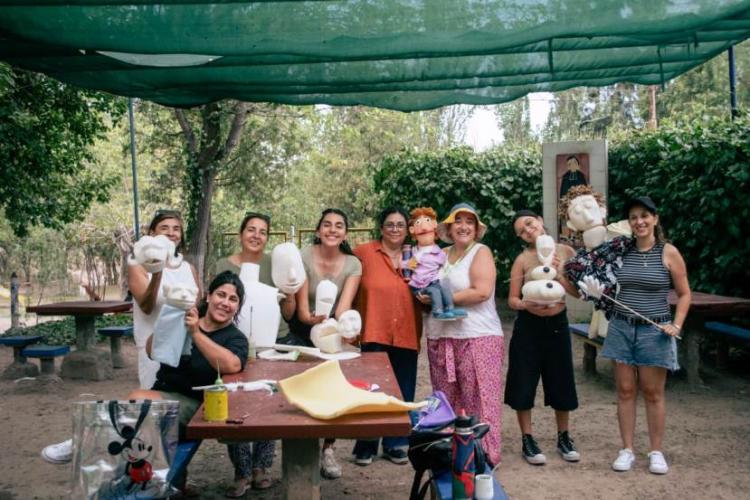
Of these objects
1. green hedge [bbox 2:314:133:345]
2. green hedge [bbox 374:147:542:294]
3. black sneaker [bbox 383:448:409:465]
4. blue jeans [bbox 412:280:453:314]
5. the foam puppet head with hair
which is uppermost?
green hedge [bbox 374:147:542:294]

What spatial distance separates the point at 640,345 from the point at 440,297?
3.93ft

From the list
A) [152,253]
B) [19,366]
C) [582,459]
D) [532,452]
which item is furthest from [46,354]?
[582,459]

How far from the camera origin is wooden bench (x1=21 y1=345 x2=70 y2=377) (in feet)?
25.7

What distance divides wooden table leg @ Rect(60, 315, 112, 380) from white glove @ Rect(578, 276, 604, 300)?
221 inches

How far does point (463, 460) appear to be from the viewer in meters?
2.92

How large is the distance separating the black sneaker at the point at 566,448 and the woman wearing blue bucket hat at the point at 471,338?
1.91 ft

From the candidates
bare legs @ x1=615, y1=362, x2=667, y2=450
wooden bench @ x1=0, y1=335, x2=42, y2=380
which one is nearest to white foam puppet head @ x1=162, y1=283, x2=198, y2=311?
bare legs @ x1=615, y1=362, x2=667, y2=450

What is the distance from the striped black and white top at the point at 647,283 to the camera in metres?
4.22

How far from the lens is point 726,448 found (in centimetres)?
496

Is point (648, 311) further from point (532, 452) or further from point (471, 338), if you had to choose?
point (532, 452)

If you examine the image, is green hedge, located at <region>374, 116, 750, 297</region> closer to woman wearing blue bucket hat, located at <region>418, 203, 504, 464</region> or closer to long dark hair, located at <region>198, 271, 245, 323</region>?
woman wearing blue bucket hat, located at <region>418, 203, 504, 464</region>

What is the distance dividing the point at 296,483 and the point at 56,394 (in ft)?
16.9

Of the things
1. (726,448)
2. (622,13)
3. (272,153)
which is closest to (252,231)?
(622,13)

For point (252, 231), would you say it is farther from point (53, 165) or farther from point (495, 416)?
point (53, 165)
